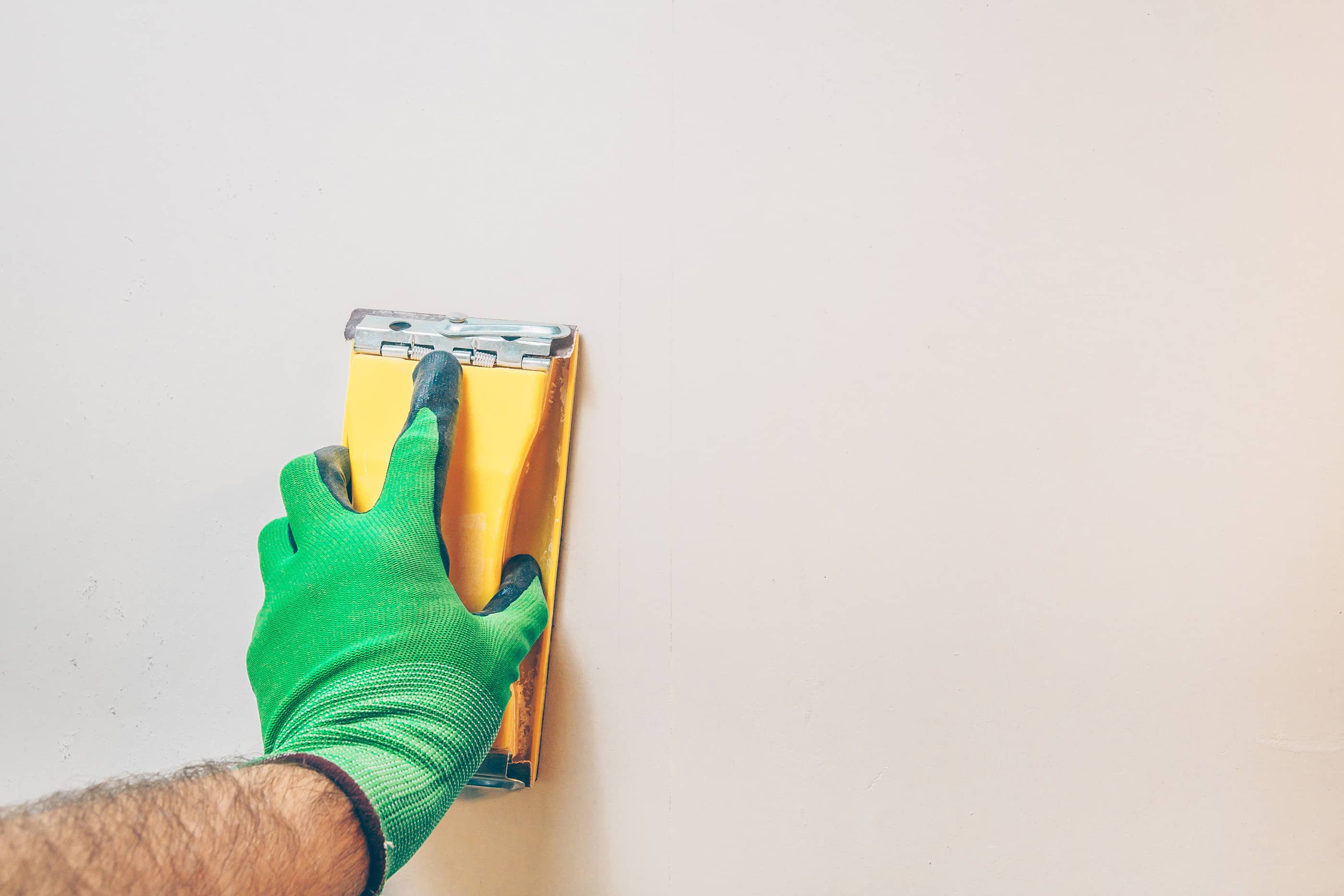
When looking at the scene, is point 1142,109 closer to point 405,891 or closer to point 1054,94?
point 1054,94

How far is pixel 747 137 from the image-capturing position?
75cm

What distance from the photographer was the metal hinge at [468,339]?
72 centimetres

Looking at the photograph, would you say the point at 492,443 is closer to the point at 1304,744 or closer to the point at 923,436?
the point at 923,436

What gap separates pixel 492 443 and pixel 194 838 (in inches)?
15.6

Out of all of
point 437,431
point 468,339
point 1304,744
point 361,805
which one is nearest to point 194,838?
point 361,805

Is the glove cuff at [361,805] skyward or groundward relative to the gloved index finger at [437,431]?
groundward

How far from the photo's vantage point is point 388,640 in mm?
555

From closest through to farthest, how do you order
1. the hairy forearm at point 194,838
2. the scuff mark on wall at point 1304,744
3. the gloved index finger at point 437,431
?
the hairy forearm at point 194,838 < the gloved index finger at point 437,431 < the scuff mark on wall at point 1304,744

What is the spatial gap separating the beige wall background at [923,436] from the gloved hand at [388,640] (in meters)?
0.15

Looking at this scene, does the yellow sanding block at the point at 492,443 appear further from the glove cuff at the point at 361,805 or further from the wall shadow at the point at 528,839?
the glove cuff at the point at 361,805

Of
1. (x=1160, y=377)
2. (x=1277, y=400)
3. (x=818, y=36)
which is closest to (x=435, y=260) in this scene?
(x=818, y=36)

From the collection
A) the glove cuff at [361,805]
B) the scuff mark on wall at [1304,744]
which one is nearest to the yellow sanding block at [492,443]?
the glove cuff at [361,805]

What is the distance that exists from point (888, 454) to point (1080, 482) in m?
0.21

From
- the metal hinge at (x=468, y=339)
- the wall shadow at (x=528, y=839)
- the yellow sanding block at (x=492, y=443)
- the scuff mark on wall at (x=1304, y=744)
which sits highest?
the metal hinge at (x=468, y=339)
